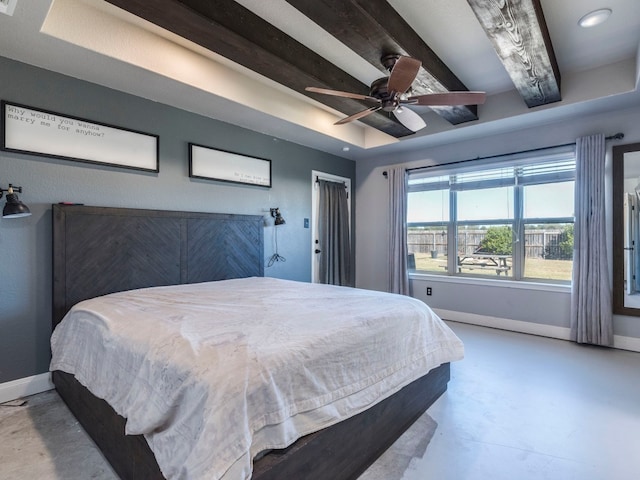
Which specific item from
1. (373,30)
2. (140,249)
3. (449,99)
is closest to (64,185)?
(140,249)

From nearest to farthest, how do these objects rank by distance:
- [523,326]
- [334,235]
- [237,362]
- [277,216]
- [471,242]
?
1. [237,362]
2. [523,326]
3. [277,216]
4. [471,242]
5. [334,235]

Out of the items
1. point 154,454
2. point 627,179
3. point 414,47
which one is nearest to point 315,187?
point 414,47

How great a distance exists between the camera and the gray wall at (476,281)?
3547mm

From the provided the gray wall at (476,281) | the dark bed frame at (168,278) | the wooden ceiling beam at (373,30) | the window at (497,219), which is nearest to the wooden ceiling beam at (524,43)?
the wooden ceiling beam at (373,30)

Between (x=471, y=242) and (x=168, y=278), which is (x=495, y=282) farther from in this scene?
(x=168, y=278)

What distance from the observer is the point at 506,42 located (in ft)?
8.05

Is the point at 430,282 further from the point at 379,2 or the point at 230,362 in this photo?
the point at 230,362

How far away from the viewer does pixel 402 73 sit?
2.18 metres

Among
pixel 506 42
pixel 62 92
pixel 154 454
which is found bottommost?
pixel 154 454

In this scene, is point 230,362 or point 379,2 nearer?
point 230,362

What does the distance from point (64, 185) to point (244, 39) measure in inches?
72.4

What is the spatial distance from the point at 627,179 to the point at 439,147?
82.9 inches

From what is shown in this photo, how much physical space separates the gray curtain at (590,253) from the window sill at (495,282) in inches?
8.9

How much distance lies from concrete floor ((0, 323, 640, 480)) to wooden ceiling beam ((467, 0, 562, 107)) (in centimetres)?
260
